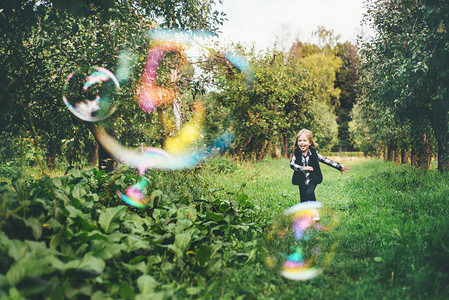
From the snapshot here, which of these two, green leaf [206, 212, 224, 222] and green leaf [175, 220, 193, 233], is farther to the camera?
green leaf [206, 212, 224, 222]

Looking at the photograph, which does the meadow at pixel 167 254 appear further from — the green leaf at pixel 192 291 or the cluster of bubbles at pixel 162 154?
the cluster of bubbles at pixel 162 154

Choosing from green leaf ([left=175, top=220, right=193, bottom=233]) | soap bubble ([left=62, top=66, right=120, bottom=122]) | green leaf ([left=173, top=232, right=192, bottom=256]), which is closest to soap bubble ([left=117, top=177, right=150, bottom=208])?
green leaf ([left=175, top=220, right=193, bottom=233])

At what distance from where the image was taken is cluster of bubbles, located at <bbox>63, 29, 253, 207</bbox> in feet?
16.8

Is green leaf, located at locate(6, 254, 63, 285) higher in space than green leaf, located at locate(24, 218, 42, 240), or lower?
lower

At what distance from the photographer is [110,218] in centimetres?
303

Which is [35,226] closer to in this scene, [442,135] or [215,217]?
[215,217]

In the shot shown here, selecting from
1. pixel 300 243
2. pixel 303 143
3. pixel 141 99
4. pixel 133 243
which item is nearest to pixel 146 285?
pixel 133 243

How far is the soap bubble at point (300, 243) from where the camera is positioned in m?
3.19

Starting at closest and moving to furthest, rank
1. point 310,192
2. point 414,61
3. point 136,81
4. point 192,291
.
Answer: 1. point 192,291
2. point 310,192
3. point 136,81
4. point 414,61

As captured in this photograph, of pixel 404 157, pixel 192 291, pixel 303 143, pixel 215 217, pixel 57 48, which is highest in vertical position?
pixel 57 48

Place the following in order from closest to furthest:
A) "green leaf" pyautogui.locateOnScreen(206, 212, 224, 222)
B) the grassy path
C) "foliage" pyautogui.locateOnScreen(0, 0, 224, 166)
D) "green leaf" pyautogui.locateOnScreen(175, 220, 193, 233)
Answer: the grassy path → "green leaf" pyautogui.locateOnScreen(175, 220, 193, 233) → "green leaf" pyautogui.locateOnScreen(206, 212, 224, 222) → "foliage" pyautogui.locateOnScreen(0, 0, 224, 166)

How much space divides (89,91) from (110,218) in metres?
3.22

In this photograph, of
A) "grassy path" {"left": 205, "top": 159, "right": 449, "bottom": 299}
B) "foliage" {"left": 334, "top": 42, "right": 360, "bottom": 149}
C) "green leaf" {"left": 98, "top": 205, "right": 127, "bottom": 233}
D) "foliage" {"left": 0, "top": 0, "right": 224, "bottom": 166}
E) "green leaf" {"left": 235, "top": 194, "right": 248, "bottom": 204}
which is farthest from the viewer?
"foliage" {"left": 334, "top": 42, "right": 360, "bottom": 149}

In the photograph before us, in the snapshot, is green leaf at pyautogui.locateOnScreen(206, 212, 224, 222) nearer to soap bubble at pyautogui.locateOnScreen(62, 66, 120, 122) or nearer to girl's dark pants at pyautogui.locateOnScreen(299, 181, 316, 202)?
girl's dark pants at pyautogui.locateOnScreen(299, 181, 316, 202)
